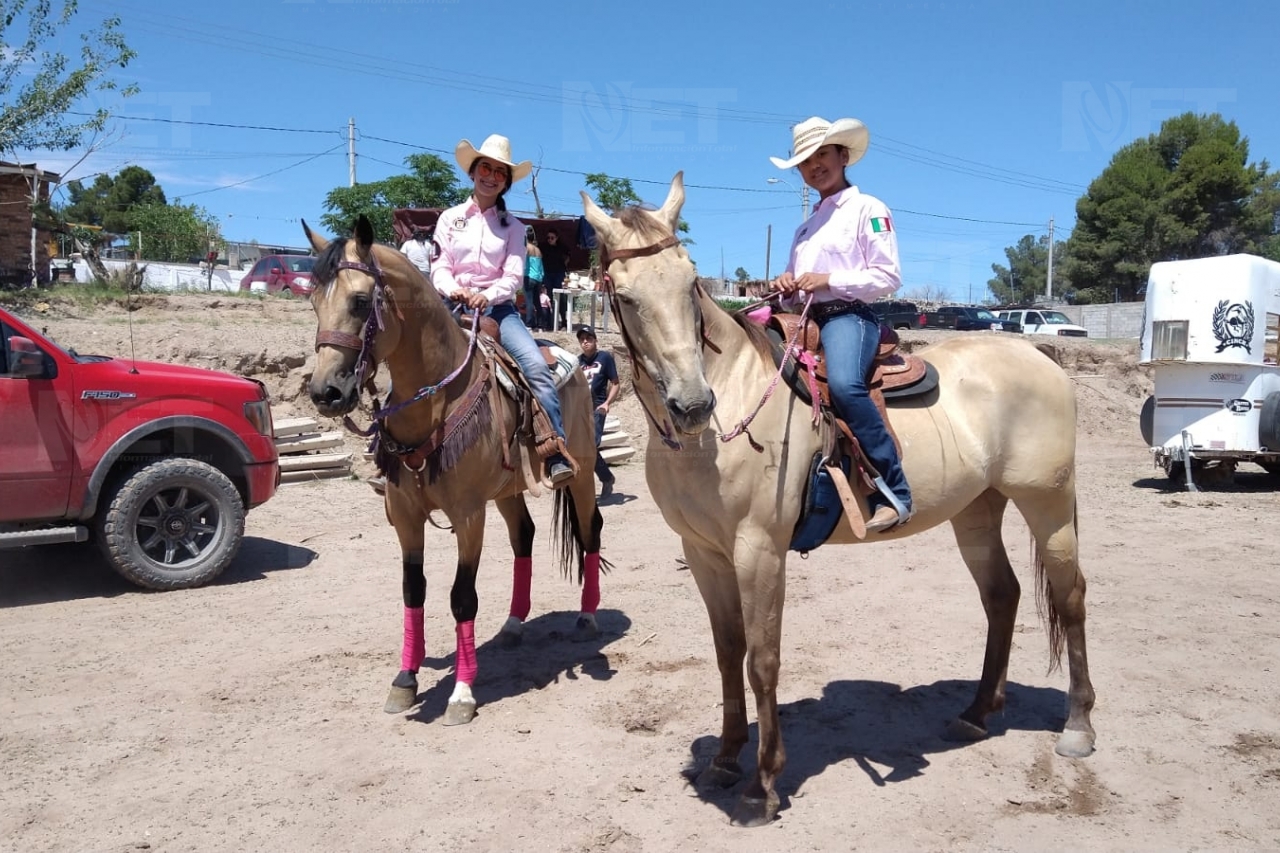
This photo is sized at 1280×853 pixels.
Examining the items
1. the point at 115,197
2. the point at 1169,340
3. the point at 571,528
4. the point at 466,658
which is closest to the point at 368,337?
the point at 466,658

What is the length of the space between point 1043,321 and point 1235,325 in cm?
2476

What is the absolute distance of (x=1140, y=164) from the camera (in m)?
43.5

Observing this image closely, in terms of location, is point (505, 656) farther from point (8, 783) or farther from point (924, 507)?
point (924, 507)

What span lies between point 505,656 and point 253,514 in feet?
17.6

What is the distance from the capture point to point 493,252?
5445mm

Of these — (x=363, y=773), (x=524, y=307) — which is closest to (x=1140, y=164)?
(x=524, y=307)

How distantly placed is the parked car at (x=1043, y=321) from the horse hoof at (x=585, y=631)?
3067cm

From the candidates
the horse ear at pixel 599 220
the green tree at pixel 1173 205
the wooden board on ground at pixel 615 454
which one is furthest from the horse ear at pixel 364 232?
the green tree at pixel 1173 205

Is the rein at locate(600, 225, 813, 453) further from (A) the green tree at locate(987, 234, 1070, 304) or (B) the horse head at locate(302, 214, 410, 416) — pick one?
(A) the green tree at locate(987, 234, 1070, 304)

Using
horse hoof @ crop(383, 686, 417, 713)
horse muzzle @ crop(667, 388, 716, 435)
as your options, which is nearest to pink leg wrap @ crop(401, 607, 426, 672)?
horse hoof @ crop(383, 686, 417, 713)

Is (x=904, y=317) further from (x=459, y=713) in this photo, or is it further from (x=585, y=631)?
(x=459, y=713)

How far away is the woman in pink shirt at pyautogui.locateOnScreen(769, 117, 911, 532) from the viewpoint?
3754 millimetres

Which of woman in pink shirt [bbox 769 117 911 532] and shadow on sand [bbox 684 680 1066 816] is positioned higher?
woman in pink shirt [bbox 769 117 911 532]

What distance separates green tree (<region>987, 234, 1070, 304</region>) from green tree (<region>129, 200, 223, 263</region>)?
63573mm
